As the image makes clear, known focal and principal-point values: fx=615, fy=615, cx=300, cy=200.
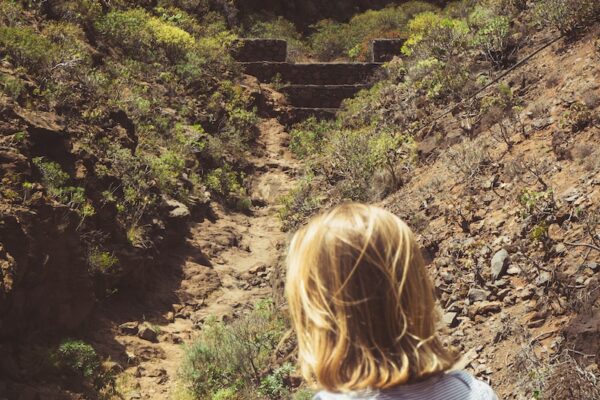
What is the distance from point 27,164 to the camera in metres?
6.87

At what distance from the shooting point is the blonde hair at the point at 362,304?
55.9 inches

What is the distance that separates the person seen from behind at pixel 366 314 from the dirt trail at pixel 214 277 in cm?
556

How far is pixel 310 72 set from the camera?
1767 cm

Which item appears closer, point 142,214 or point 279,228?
point 142,214

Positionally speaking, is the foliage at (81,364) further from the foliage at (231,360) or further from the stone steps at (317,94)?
the stone steps at (317,94)

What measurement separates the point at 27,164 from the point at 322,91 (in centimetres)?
1131

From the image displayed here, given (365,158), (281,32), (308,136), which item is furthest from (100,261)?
(281,32)

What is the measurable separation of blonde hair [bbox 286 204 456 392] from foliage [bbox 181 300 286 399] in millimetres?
4947

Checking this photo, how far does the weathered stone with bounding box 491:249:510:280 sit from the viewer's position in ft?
17.9

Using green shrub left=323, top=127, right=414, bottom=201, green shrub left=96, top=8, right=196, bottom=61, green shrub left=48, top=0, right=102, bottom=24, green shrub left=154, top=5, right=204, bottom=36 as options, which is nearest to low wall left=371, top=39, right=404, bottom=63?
green shrub left=154, top=5, right=204, bottom=36

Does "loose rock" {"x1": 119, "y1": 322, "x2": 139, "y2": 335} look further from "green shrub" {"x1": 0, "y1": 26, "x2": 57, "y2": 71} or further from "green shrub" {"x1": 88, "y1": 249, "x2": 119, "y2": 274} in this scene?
"green shrub" {"x1": 0, "y1": 26, "x2": 57, "y2": 71}

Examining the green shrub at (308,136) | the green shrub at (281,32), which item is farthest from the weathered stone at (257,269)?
the green shrub at (281,32)

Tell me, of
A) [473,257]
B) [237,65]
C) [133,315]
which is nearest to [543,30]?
[473,257]

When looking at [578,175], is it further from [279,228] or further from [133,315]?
[279,228]
